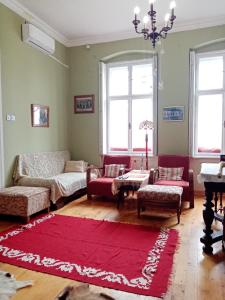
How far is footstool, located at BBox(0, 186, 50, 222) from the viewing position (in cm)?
347

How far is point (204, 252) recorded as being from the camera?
8.44ft

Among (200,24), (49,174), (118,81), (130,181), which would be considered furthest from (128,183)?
Answer: (200,24)

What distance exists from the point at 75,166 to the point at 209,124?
9.91ft

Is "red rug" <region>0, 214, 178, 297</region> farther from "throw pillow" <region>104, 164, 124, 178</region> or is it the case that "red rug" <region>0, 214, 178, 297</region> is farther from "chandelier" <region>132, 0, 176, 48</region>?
"chandelier" <region>132, 0, 176, 48</region>

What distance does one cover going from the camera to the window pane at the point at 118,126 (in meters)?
5.70

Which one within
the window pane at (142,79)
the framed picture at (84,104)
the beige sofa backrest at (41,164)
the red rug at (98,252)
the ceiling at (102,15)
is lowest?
the red rug at (98,252)

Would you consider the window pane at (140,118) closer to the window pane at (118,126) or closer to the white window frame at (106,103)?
the white window frame at (106,103)

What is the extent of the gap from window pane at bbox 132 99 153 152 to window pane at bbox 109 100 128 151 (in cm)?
19

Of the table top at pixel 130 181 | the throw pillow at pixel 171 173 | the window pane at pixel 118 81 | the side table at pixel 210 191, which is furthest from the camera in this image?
the window pane at pixel 118 81

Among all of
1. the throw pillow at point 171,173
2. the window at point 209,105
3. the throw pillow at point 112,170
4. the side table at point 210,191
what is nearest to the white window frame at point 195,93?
the window at point 209,105

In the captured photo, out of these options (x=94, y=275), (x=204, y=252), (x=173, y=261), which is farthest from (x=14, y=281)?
(x=204, y=252)

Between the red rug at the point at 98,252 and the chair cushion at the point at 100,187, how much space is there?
102 cm

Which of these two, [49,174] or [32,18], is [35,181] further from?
[32,18]

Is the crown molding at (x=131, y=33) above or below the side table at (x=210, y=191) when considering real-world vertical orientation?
above
